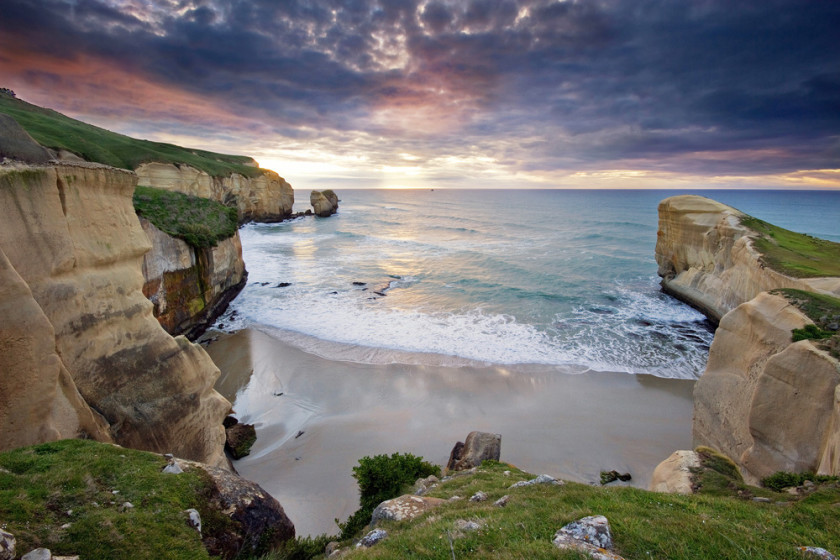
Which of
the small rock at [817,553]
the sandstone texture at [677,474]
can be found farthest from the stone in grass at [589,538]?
the sandstone texture at [677,474]

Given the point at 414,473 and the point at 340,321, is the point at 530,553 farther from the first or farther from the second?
the point at 340,321

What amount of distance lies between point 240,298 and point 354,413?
14959 millimetres

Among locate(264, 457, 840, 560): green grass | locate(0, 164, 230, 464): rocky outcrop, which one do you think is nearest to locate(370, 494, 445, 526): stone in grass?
locate(264, 457, 840, 560): green grass

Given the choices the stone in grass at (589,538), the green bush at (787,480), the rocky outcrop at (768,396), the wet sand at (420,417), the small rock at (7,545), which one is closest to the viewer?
the small rock at (7,545)

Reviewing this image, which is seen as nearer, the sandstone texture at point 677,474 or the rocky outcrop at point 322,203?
the sandstone texture at point 677,474

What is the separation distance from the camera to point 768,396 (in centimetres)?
782

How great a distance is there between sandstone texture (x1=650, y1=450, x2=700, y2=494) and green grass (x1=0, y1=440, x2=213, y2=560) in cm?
789

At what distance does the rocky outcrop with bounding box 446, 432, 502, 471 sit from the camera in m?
9.59

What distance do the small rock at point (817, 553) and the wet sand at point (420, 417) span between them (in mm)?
6704

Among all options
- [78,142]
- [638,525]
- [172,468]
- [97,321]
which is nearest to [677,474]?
[638,525]

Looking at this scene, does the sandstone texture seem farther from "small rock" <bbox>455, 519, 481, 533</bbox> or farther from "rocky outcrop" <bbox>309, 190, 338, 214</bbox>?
"rocky outcrop" <bbox>309, 190, 338, 214</bbox>

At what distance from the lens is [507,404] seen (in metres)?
13.3

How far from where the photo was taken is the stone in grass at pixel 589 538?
3773 millimetres

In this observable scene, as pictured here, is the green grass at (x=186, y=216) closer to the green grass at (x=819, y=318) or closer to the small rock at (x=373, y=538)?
the small rock at (x=373, y=538)
